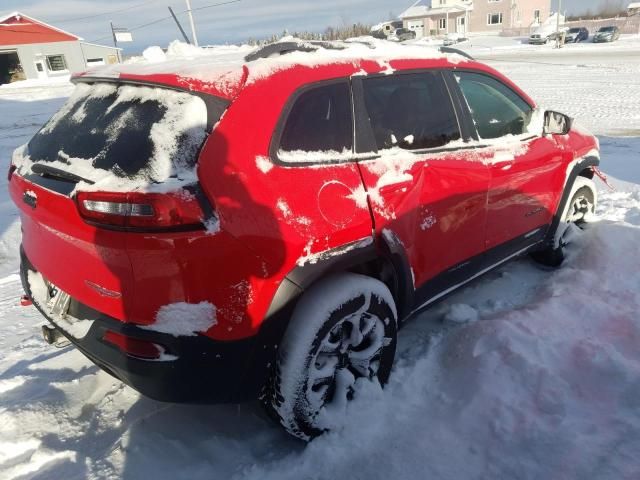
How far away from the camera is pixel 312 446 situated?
2.37 m

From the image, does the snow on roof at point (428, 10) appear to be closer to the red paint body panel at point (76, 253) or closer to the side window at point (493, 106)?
the side window at point (493, 106)

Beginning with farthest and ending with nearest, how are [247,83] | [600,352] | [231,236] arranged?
[600,352], [247,83], [231,236]

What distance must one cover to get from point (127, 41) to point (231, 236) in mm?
53701

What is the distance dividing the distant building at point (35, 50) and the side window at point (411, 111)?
141ft

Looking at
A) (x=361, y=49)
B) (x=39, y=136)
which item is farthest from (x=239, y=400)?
(x=361, y=49)

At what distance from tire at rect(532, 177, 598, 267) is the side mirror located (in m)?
0.59

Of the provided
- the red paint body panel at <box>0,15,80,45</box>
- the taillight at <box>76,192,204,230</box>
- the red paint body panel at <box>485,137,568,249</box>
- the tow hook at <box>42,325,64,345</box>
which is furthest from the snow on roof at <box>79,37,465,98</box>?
the red paint body panel at <box>0,15,80,45</box>

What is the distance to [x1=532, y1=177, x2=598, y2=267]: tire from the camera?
3.97m

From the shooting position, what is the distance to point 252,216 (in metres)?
1.97

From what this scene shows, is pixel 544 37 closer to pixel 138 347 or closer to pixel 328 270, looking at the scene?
→ pixel 328 270

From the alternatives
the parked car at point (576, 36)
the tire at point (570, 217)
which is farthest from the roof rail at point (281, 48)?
the parked car at point (576, 36)

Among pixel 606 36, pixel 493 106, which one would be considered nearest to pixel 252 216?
pixel 493 106

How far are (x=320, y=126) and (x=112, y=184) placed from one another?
3.15 feet

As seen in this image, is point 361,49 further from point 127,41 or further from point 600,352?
point 127,41
